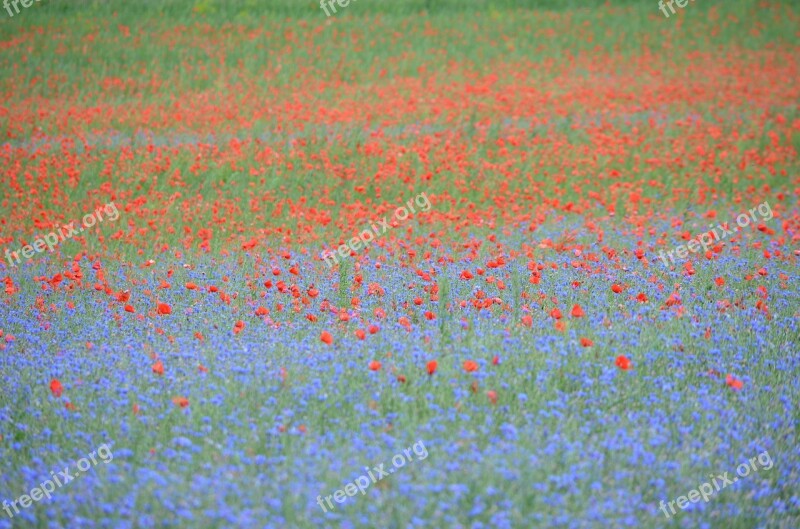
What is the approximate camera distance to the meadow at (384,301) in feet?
12.1

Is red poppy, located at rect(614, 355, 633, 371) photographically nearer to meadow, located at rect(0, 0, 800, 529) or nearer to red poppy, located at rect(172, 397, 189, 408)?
meadow, located at rect(0, 0, 800, 529)

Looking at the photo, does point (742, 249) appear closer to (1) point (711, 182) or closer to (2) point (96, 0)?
(1) point (711, 182)

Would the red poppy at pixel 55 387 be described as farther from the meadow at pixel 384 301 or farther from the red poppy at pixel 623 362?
the red poppy at pixel 623 362

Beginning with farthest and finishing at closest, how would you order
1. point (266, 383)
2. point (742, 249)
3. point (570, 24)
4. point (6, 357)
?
point (570, 24), point (742, 249), point (6, 357), point (266, 383)

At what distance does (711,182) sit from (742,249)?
465cm

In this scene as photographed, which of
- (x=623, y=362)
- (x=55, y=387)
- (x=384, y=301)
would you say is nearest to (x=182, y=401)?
(x=55, y=387)

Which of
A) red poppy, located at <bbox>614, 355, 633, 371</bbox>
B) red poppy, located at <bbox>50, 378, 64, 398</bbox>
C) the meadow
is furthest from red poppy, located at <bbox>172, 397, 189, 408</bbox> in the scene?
red poppy, located at <bbox>614, 355, 633, 371</bbox>

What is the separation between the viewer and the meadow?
3688 mm

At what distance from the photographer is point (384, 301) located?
6.43 meters

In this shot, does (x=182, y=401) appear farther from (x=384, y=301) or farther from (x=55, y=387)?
(x=384, y=301)

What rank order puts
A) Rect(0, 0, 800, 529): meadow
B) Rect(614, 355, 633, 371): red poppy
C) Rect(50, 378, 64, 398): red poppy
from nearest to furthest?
Rect(0, 0, 800, 529): meadow < Rect(50, 378, 64, 398): red poppy < Rect(614, 355, 633, 371): red poppy

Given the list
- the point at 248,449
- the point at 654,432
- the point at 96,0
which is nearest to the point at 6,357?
the point at 248,449

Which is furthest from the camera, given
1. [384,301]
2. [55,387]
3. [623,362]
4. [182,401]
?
[384,301]

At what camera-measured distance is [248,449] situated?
3.87 m
